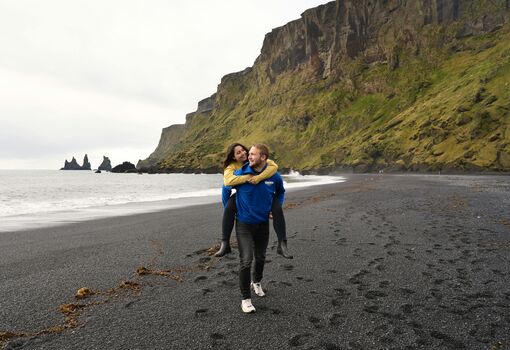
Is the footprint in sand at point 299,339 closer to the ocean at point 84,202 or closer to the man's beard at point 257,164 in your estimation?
the man's beard at point 257,164

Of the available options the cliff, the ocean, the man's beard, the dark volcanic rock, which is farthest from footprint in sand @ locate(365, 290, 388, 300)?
the dark volcanic rock

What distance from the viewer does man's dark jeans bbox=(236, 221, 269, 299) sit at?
5012 millimetres

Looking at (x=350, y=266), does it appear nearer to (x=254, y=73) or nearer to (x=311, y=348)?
(x=311, y=348)

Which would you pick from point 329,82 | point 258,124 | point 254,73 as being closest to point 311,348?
point 329,82

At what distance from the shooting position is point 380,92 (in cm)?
10238

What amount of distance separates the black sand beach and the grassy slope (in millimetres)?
52750

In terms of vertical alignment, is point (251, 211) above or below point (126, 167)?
below

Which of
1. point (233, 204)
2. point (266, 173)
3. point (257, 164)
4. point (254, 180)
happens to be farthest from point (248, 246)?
point (257, 164)

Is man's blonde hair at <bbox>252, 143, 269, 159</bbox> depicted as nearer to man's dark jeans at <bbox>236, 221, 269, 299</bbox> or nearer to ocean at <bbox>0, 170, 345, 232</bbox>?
man's dark jeans at <bbox>236, 221, 269, 299</bbox>

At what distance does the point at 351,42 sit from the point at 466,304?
411 ft

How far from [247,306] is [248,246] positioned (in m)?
0.86

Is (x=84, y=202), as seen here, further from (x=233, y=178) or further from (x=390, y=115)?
(x=390, y=115)

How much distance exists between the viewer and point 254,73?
164375 mm

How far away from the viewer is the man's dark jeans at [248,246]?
501 cm
